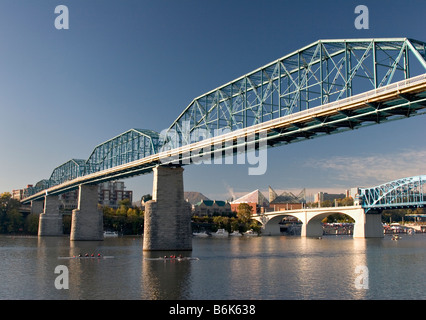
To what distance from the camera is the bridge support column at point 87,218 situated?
124 metres

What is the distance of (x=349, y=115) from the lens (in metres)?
51.9

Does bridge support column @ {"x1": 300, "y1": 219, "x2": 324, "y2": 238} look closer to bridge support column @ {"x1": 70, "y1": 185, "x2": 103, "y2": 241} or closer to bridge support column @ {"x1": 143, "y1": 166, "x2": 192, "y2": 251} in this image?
bridge support column @ {"x1": 70, "y1": 185, "x2": 103, "y2": 241}

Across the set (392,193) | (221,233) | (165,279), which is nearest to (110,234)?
(221,233)

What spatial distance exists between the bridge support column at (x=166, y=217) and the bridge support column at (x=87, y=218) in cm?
5271

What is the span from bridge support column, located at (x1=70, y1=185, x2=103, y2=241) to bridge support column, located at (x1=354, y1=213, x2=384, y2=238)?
9095cm

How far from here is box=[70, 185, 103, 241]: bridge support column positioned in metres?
124

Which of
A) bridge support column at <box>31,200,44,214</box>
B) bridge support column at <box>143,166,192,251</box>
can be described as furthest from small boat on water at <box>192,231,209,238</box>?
bridge support column at <box>143,166,192,251</box>

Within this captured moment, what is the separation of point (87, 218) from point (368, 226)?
323 ft

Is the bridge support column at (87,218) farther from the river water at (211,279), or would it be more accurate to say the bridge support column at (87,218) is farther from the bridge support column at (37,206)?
the bridge support column at (37,206)

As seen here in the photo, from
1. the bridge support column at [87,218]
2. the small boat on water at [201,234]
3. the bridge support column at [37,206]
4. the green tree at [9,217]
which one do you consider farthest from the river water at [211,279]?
the bridge support column at [37,206]

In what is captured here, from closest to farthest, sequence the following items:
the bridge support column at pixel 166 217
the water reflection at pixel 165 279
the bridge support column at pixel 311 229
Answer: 1. the water reflection at pixel 165 279
2. the bridge support column at pixel 166 217
3. the bridge support column at pixel 311 229

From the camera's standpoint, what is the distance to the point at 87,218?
125625 millimetres

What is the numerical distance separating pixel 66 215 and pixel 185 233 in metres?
115

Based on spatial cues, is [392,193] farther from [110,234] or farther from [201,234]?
[110,234]
